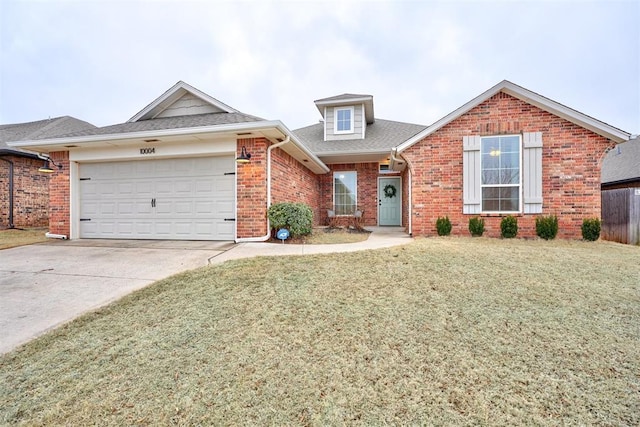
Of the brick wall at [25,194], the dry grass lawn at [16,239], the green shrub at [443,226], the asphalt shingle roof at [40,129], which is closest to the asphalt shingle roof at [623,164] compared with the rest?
the green shrub at [443,226]

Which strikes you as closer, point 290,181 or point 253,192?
point 253,192

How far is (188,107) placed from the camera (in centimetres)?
888

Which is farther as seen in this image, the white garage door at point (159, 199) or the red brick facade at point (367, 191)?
the red brick facade at point (367, 191)

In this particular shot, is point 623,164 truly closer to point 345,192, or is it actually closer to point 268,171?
point 345,192

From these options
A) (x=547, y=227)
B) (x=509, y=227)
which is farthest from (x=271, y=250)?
(x=547, y=227)

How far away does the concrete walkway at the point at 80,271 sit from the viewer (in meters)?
2.99

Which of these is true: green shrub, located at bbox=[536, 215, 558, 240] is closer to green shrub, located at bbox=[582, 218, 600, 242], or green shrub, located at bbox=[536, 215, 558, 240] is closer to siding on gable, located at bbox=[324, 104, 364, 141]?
green shrub, located at bbox=[582, 218, 600, 242]

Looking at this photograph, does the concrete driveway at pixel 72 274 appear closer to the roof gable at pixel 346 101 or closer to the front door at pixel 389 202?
the front door at pixel 389 202

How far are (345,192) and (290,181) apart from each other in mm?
4402

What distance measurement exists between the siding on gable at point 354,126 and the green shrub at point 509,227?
278 inches

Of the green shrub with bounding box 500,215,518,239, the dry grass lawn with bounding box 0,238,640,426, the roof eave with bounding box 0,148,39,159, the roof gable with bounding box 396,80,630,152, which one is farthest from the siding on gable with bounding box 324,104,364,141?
the roof eave with bounding box 0,148,39,159

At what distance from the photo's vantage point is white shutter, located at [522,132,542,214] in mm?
7105

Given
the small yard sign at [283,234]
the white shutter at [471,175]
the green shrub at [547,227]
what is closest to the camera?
the small yard sign at [283,234]

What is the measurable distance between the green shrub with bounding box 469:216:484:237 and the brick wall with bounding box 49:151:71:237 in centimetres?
1091
